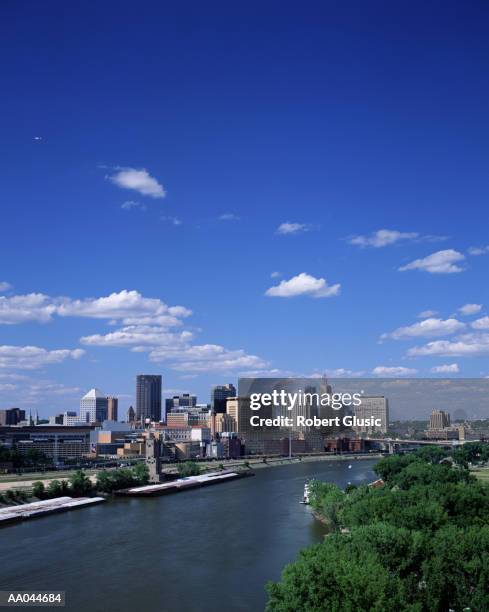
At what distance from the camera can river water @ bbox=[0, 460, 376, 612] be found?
62.2 feet

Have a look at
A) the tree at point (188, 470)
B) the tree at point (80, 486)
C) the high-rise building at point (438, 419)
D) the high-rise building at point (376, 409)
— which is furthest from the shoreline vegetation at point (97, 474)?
the high-rise building at point (438, 419)

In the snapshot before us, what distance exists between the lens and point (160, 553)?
25.5 metres

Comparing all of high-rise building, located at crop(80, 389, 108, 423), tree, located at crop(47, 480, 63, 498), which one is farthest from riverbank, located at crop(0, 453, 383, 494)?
high-rise building, located at crop(80, 389, 108, 423)

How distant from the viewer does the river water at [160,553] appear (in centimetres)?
1895

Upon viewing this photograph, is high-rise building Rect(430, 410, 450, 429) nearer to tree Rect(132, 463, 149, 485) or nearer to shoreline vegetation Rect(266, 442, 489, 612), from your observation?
tree Rect(132, 463, 149, 485)

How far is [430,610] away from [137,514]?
85.3ft

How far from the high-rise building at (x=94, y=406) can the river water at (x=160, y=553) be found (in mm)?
139204

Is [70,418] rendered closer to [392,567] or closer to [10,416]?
[10,416]

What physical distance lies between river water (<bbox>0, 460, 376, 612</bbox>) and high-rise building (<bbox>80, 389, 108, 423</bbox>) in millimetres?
139204

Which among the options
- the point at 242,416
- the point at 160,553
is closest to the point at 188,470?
the point at 160,553

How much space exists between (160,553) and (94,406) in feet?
524

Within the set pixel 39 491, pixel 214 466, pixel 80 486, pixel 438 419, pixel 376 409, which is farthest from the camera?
pixel 438 419

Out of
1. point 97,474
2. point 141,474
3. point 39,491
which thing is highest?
point 39,491

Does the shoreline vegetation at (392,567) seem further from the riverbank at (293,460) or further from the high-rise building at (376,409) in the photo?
the high-rise building at (376,409)
